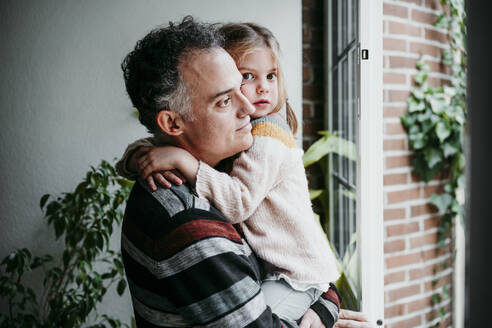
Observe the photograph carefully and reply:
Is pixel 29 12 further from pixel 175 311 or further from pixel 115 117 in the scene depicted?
pixel 175 311

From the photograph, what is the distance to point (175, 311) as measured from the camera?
873mm

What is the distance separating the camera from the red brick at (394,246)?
79.5 inches

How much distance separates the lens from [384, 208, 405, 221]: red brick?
2000 millimetres

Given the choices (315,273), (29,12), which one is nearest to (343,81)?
(315,273)

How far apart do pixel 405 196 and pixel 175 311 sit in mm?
1538

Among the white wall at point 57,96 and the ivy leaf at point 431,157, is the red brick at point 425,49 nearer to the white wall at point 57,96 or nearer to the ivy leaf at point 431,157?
the ivy leaf at point 431,157

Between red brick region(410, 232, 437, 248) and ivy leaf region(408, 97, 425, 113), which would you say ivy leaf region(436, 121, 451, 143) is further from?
red brick region(410, 232, 437, 248)

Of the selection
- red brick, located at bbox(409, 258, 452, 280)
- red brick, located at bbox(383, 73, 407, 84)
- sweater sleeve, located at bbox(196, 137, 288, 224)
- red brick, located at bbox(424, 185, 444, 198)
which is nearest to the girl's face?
sweater sleeve, located at bbox(196, 137, 288, 224)

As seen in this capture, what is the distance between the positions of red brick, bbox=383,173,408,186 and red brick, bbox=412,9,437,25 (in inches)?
30.7

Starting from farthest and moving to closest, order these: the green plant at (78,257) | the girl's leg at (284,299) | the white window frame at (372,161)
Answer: the green plant at (78,257) → the white window frame at (372,161) → the girl's leg at (284,299)

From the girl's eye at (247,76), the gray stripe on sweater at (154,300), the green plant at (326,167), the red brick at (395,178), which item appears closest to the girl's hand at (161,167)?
the gray stripe on sweater at (154,300)

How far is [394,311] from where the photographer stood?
6.82 feet

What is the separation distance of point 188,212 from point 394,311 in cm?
164

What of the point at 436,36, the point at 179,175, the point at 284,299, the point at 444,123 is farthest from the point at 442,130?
the point at 179,175
